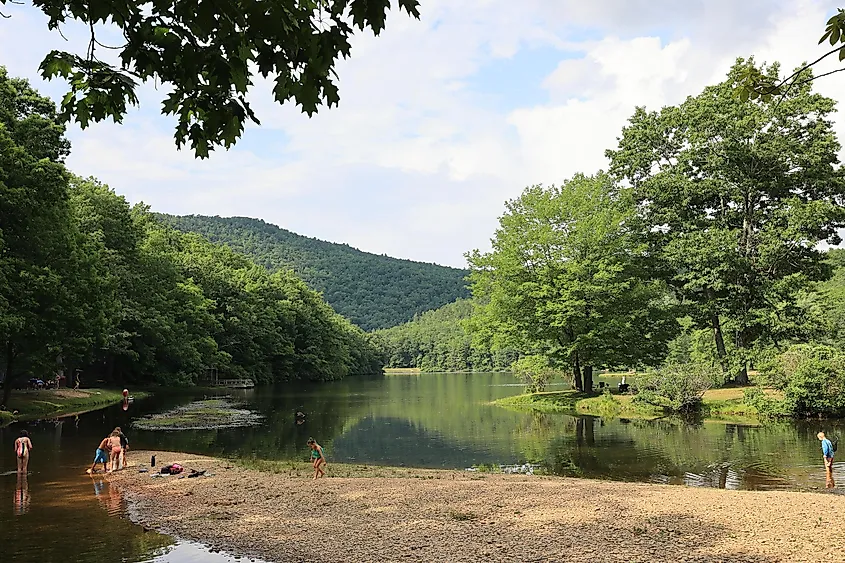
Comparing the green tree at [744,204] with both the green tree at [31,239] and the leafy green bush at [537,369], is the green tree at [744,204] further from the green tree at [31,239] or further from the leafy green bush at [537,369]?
the green tree at [31,239]

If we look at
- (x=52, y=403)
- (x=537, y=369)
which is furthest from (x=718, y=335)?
(x=52, y=403)

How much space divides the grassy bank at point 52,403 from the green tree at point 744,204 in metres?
35.6

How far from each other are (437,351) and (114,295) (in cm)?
13039

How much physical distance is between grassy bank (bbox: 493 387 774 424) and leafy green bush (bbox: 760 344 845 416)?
1.77 m

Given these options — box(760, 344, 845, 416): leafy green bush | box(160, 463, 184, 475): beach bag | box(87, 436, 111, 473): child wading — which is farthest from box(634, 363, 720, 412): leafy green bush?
box(87, 436, 111, 473): child wading

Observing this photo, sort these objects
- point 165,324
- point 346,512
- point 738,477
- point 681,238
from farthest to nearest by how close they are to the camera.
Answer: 1. point 165,324
2. point 681,238
3. point 738,477
4. point 346,512

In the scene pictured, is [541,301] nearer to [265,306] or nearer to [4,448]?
[4,448]

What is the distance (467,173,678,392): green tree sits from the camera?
134ft

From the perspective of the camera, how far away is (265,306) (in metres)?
90.9

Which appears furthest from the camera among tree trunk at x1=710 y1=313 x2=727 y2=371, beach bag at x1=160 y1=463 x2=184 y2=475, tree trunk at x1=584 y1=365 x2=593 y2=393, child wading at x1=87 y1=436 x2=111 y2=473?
tree trunk at x1=584 y1=365 x2=593 y2=393

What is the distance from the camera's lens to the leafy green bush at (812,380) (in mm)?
29859

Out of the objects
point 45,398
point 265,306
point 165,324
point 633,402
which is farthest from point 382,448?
point 265,306

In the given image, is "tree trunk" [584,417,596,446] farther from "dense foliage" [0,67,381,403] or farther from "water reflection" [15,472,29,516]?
"dense foliage" [0,67,381,403]

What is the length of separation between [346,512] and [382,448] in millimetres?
13031
